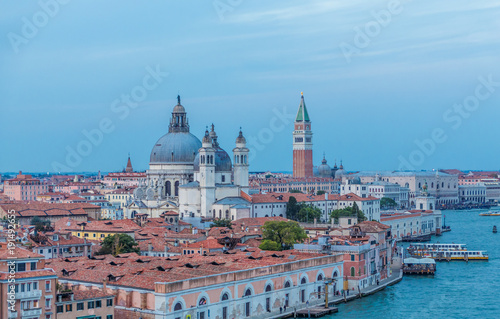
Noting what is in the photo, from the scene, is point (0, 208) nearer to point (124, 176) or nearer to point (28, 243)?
point (28, 243)

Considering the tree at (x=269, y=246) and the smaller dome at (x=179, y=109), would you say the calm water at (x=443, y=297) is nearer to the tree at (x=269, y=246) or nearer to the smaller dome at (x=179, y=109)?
the tree at (x=269, y=246)

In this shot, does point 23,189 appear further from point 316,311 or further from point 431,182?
point 316,311

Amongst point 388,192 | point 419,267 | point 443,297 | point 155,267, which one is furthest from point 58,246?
point 388,192

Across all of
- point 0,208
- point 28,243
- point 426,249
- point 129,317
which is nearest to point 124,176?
point 0,208

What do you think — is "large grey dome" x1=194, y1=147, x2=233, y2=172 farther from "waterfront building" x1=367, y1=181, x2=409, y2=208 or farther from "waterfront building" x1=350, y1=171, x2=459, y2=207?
"waterfront building" x1=350, y1=171, x2=459, y2=207

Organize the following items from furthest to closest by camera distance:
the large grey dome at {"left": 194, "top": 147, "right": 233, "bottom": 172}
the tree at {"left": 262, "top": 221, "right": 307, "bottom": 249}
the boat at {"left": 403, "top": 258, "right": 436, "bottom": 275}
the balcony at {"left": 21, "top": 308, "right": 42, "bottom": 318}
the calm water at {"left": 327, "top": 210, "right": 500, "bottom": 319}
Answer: the large grey dome at {"left": 194, "top": 147, "right": 233, "bottom": 172}
the boat at {"left": 403, "top": 258, "right": 436, "bottom": 275}
the tree at {"left": 262, "top": 221, "right": 307, "bottom": 249}
the calm water at {"left": 327, "top": 210, "right": 500, "bottom": 319}
the balcony at {"left": 21, "top": 308, "right": 42, "bottom": 318}

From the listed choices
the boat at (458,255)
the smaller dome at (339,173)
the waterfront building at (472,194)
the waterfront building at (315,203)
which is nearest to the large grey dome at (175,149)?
the waterfront building at (315,203)

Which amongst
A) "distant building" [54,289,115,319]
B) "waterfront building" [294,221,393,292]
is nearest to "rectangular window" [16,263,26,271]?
"distant building" [54,289,115,319]
